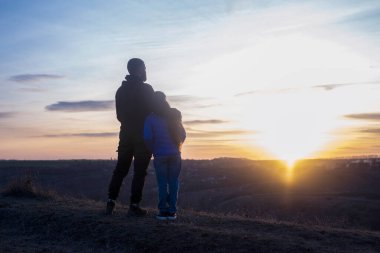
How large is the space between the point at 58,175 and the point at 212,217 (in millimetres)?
50323

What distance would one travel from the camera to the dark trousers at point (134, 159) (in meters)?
9.55

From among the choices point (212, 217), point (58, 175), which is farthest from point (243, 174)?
point (212, 217)

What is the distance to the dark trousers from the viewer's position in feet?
31.3

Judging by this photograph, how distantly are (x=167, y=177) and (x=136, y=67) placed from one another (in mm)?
2028

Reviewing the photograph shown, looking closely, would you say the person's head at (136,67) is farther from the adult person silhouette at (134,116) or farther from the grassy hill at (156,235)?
the grassy hill at (156,235)

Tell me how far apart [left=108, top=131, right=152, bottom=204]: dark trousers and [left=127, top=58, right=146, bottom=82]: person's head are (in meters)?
1.09

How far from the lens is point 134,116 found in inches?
378

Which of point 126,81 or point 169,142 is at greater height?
point 126,81

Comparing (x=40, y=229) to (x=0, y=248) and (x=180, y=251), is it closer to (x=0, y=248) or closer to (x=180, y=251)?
(x=0, y=248)

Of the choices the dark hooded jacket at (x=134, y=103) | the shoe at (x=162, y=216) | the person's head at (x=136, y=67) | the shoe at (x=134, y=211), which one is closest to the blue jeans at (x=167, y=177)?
the shoe at (x=162, y=216)

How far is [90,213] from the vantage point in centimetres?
1014

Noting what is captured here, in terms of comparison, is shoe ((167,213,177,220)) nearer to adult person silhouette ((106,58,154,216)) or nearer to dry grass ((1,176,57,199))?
adult person silhouette ((106,58,154,216))

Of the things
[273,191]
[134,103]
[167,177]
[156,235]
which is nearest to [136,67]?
[134,103]

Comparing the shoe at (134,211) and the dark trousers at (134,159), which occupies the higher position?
the dark trousers at (134,159)
